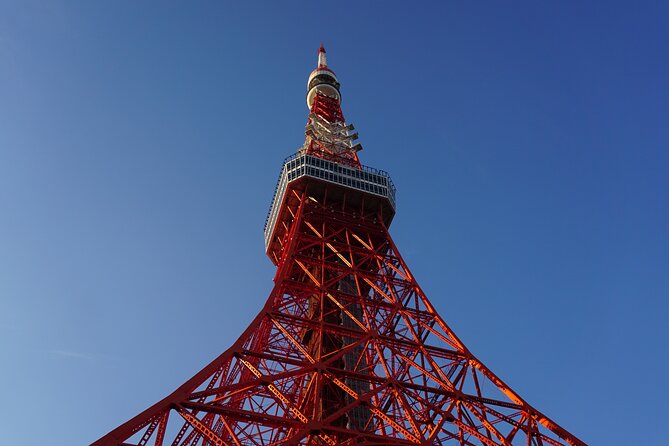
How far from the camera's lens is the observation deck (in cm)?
2559

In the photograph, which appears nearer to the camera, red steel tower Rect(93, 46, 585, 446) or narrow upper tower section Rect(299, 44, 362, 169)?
red steel tower Rect(93, 46, 585, 446)

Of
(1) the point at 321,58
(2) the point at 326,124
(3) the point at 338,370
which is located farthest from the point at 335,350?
(1) the point at 321,58

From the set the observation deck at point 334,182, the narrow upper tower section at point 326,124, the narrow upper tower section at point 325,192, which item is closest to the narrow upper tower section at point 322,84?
the narrow upper tower section at point 326,124

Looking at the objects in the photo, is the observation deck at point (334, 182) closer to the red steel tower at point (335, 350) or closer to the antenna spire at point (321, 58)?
the red steel tower at point (335, 350)

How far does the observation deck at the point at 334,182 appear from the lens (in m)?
25.6

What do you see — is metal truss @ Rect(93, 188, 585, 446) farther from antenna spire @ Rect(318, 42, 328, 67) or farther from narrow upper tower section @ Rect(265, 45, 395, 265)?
antenna spire @ Rect(318, 42, 328, 67)

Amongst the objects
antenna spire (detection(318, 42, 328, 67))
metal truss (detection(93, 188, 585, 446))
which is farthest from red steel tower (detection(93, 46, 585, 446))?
antenna spire (detection(318, 42, 328, 67))

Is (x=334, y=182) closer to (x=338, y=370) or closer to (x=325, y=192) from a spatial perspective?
(x=325, y=192)

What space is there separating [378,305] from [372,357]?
7.06 ft

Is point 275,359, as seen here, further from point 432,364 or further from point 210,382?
point 432,364

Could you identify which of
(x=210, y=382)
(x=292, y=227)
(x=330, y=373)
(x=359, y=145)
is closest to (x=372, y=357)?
(x=330, y=373)

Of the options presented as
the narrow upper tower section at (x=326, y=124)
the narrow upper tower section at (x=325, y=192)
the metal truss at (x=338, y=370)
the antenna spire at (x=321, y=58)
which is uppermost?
the antenna spire at (x=321, y=58)

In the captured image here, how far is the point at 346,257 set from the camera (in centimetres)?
2427

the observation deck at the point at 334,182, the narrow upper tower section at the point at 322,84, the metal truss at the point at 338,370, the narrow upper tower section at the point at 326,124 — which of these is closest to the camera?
the metal truss at the point at 338,370
